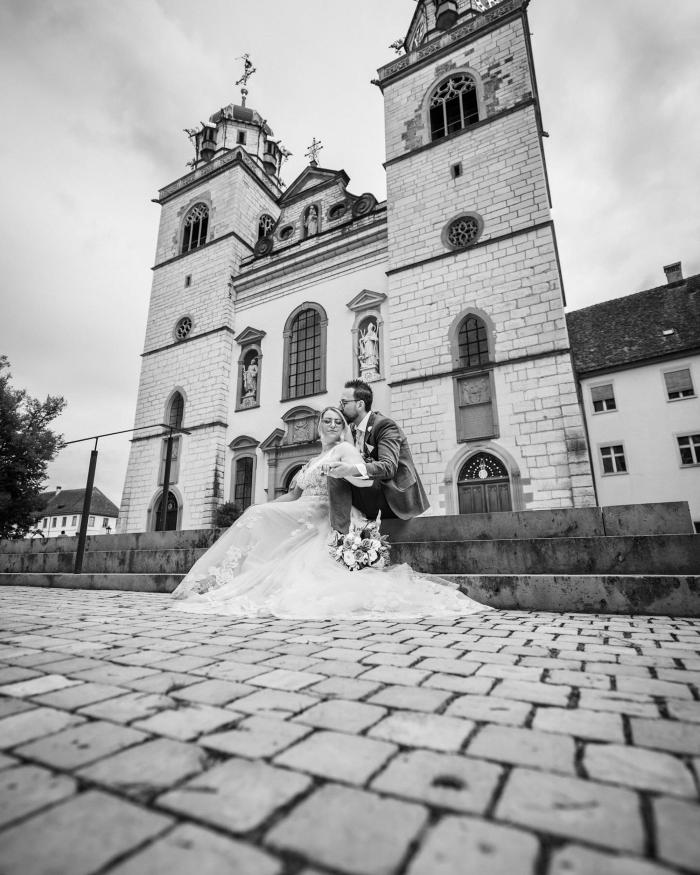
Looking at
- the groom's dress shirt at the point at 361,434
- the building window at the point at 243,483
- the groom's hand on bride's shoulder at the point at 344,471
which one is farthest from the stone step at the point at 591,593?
the building window at the point at 243,483

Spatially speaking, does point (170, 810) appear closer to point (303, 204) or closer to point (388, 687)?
point (388, 687)

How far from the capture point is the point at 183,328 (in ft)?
59.0

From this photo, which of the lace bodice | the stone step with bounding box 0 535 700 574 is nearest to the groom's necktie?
the lace bodice

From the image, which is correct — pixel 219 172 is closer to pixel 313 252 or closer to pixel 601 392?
pixel 313 252

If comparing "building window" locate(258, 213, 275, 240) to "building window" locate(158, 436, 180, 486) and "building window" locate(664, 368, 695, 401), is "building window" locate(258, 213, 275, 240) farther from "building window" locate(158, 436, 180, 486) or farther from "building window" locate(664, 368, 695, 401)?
"building window" locate(664, 368, 695, 401)

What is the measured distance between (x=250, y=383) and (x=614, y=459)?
46.2ft

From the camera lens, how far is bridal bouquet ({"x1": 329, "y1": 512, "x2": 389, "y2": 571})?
13.5 feet

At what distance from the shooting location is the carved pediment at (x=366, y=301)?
46.2 ft

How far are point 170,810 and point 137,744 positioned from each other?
365 millimetres

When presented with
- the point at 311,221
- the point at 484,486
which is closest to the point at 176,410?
the point at 311,221

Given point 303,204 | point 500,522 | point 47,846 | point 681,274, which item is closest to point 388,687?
point 47,846

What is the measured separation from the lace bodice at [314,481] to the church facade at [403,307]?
6.71 meters

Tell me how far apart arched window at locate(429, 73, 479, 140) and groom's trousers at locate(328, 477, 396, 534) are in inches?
529

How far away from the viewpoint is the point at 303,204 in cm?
1800
